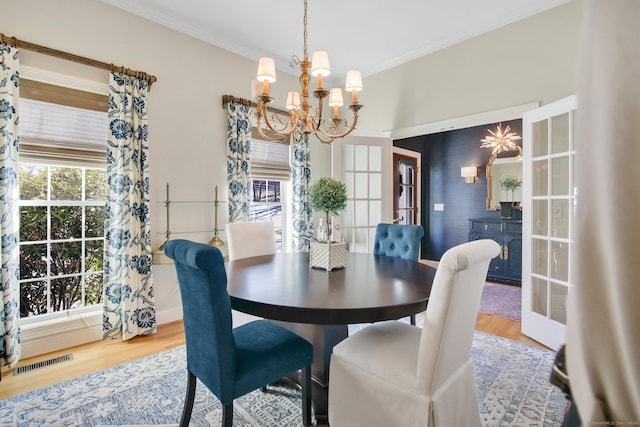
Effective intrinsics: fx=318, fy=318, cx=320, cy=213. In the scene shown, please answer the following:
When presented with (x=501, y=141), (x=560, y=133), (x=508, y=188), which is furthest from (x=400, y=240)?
(x=501, y=141)

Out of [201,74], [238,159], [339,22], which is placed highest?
[339,22]

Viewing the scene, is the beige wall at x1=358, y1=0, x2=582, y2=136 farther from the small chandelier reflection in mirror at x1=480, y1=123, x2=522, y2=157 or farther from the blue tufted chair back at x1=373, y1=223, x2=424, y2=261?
the small chandelier reflection in mirror at x1=480, y1=123, x2=522, y2=157

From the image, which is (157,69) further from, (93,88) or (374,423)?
(374,423)

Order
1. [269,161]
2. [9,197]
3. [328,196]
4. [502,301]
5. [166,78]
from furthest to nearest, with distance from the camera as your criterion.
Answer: [502,301], [269,161], [166,78], [9,197], [328,196]

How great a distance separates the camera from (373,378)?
55.1 inches

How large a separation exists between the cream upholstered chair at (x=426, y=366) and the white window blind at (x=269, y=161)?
2.60 meters

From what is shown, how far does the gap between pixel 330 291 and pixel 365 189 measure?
2660 mm

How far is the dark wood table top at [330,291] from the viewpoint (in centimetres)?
131

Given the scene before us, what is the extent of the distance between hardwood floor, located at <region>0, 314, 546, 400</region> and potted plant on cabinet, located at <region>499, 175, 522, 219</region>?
222cm

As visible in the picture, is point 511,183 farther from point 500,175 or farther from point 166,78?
point 166,78

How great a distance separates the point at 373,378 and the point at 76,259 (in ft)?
8.90

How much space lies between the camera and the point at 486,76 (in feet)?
10.5

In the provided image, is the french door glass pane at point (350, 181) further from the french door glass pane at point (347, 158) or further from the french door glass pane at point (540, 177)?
the french door glass pane at point (540, 177)

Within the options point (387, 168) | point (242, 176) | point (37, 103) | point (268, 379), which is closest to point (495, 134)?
point (387, 168)
